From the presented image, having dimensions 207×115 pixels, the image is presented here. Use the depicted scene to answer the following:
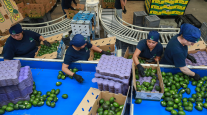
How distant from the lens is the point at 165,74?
10.3 feet

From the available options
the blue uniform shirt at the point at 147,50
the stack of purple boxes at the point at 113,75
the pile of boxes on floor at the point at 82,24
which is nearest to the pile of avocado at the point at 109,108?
the stack of purple boxes at the point at 113,75

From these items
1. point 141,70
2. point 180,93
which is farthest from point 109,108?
point 180,93

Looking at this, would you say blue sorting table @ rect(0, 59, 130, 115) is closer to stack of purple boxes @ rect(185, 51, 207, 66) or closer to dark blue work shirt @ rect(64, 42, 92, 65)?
dark blue work shirt @ rect(64, 42, 92, 65)

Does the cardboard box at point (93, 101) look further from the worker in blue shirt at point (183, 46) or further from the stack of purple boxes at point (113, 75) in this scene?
the worker in blue shirt at point (183, 46)

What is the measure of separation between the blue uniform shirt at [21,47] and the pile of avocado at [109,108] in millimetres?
2724

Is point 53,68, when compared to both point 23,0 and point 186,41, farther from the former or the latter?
point 23,0

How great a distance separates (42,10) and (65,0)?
5.95ft

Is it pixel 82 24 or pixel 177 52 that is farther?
pixel 82 24

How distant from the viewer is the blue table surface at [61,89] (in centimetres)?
276

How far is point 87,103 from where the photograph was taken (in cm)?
252

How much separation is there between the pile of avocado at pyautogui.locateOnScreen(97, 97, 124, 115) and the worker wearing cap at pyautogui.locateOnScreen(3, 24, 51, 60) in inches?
107

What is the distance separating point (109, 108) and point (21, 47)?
306 centimetres

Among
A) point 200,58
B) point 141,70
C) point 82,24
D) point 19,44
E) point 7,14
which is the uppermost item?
point 7,14

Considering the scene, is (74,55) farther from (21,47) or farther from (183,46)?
(183,46)
